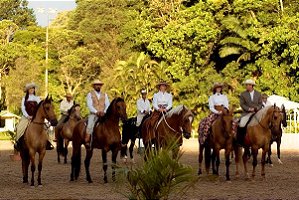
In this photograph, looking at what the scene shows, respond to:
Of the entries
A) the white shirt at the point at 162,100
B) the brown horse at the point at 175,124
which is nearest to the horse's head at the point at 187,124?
the brown horse at the point at 175,124

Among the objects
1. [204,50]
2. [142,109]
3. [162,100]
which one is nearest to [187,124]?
[162,100]

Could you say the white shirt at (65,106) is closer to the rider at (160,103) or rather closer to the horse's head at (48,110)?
the rider at (160,103)

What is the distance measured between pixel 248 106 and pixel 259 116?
29.1 inches

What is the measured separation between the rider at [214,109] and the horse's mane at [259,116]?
70cm

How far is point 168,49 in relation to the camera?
47094mm

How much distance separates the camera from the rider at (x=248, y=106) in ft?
54.5

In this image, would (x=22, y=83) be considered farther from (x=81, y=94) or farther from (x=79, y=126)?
(x=79, y=126)

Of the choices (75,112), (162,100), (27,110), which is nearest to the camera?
(27,110)

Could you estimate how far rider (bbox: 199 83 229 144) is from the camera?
16391 millimetres

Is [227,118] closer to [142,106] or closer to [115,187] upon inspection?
[115,187]

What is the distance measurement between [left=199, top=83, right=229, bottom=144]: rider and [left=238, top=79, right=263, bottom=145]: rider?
45cm

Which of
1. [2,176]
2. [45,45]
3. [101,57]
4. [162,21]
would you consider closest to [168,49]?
[162,21]

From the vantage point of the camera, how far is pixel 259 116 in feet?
53.0

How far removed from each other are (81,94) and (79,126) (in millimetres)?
44794
